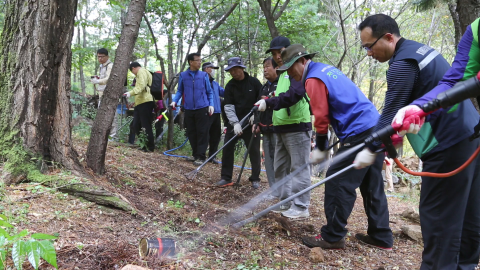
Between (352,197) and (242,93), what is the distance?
3.18 metres

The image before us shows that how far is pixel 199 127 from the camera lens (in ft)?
23.7

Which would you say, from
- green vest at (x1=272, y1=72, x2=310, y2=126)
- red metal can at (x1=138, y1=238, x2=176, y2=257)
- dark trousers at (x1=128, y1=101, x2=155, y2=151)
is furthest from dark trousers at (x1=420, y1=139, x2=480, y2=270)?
dark trousers at (x1=128, y1=101, x2=155, y2=151)

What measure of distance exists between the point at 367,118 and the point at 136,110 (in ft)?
19.1

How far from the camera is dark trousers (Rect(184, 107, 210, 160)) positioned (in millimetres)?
7176

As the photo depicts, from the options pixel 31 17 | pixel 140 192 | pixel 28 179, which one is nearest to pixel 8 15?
pixel 31 17

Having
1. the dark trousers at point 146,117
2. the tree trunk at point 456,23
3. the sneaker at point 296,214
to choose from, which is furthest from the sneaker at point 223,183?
the tree trunk at point 456,23

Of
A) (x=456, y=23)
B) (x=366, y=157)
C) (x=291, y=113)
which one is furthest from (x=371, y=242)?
(x=456, y=23)

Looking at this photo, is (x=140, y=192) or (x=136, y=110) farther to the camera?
(x=136, y=110)

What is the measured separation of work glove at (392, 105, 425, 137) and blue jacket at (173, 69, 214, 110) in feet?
17.8

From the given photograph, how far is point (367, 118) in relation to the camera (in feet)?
10.8

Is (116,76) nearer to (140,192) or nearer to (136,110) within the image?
(140,192)

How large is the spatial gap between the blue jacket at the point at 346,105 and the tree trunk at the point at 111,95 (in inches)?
91.8

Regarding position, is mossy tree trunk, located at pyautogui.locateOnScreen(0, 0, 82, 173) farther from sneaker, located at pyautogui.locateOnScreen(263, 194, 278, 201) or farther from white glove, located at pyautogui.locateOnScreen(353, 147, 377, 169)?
sneaker, located at pyautogui.locateOnScreen(263, 194, 278, 201)

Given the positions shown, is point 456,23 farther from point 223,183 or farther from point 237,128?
point 223,183
